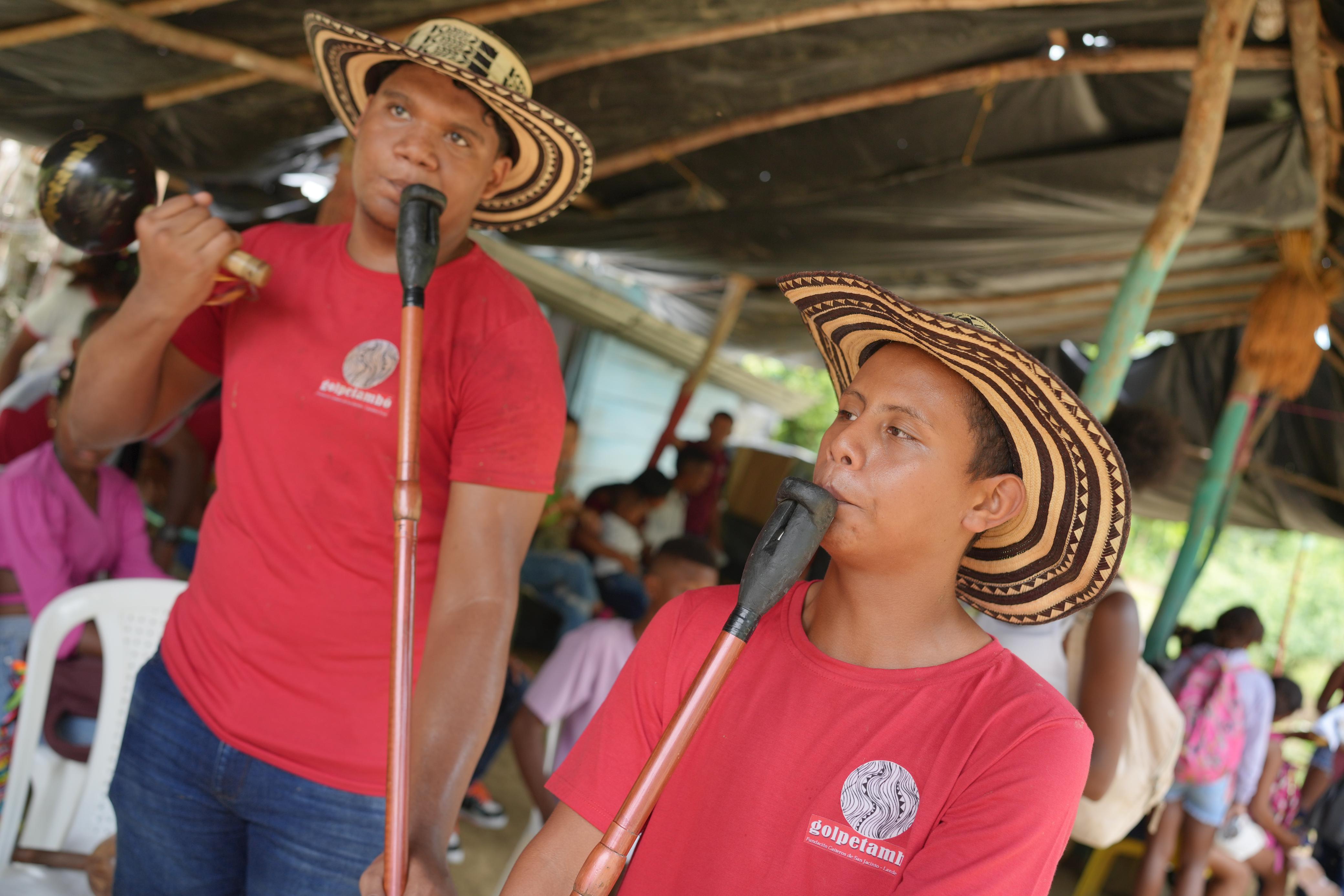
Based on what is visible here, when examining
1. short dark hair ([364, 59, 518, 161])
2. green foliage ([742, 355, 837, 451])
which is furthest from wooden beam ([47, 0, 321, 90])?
green foliage ([742, 355, 837, 451])

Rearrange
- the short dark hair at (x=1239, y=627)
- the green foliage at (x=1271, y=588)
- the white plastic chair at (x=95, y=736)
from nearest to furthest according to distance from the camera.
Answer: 1. the white plastic chair at (x=95, y=736)
2. the short dark hair at (x=1239, y=627)
3. the green foliage at (x=1271, y=588)

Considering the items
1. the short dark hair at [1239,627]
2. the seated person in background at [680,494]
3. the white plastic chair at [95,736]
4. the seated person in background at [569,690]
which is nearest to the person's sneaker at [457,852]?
the seated person in background at [569,690]

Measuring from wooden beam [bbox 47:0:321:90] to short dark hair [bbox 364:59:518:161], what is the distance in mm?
2030

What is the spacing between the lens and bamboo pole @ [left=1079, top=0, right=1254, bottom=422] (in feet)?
9.20

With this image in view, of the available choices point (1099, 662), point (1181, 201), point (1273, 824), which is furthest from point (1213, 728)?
point (1181, 201)

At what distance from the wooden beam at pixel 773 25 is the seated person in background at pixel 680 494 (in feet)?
12.4

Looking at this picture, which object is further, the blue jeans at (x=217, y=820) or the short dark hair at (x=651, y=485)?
the short dark hair at (x=651, y=485)

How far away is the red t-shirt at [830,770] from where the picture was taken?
3.58ft

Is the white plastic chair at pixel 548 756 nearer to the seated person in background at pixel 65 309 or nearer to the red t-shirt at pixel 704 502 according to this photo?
the seated person in background at pixel 65 309

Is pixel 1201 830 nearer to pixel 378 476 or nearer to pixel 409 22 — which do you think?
pixel 378 476

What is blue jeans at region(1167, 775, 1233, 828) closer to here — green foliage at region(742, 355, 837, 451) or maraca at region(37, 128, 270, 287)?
maraca at region(37, 128, 270, 287)

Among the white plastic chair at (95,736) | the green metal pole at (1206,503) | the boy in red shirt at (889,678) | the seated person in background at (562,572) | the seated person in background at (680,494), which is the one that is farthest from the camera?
the seated person in background at (680,494)

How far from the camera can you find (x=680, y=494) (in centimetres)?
742

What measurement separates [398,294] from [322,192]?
18.2ft
